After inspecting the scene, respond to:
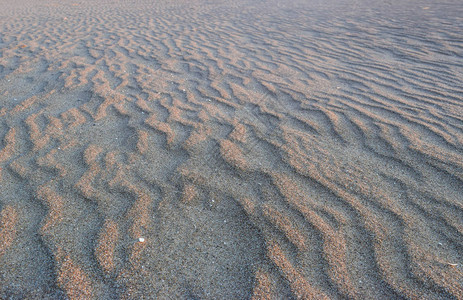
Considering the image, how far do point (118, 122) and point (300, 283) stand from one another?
7.23 ft

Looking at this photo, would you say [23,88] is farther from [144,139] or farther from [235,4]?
[235,4]

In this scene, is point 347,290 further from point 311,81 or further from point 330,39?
point 330,39

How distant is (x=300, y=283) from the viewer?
153cm

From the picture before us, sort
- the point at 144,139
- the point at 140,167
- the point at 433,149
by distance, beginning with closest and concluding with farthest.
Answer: the point at 140,167, the point at 433,149, the point at 144,139

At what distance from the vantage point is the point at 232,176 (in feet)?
7.31

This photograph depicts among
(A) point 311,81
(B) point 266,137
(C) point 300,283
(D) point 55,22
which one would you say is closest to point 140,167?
(B) point 266,137

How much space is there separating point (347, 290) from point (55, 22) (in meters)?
8.65

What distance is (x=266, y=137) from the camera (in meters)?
2.71

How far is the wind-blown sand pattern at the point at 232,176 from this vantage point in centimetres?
157

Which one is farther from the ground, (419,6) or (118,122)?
(419,6)

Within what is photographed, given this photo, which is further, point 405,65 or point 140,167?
point 405,65

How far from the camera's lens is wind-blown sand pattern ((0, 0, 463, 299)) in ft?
5.15

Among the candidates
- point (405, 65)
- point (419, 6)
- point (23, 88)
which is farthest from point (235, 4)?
point (23, 88)

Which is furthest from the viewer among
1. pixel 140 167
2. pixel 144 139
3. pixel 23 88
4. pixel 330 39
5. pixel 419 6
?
pixel 419 6
